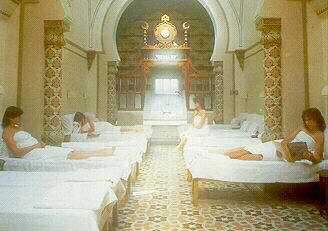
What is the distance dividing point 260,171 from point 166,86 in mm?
12595

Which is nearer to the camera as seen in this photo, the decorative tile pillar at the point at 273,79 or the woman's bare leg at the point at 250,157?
the woman's bare leg at the point at 250,157

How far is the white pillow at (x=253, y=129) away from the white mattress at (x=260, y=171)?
405 cm

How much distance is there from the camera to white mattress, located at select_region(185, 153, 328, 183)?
4.42 m

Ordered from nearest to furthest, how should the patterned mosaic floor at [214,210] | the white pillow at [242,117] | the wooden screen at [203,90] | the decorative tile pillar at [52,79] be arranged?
the patterned mosaic floor at [214,210] → the decorative tile pillar at [52,79] → the white pillow at [242,117] → the wooden screen at [203,90]

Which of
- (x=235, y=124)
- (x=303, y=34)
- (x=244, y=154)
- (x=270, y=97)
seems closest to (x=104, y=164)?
(x=244, y=154)

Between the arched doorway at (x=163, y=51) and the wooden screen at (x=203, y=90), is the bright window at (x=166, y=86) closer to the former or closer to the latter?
the arched doorway at (x=163, y=51)

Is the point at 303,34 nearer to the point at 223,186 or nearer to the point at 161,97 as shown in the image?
the point at 223,186

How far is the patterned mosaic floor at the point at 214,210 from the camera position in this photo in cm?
375

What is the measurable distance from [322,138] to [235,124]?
6021 mm

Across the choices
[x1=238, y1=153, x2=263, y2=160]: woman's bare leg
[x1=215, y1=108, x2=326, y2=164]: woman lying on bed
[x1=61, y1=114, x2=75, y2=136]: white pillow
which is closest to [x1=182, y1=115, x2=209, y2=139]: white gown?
[x1=61, y1=114, x2=75, y2=136]: white pillow

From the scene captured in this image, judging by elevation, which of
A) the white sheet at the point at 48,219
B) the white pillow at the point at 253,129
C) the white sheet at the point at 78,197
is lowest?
the white sheet at the point at 48,219

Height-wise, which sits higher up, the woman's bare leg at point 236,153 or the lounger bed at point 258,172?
the woman's bare leg at point 236,153

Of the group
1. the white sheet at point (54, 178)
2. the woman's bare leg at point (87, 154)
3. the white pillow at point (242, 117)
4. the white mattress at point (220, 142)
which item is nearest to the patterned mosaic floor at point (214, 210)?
the white sheet at point (54, 178)

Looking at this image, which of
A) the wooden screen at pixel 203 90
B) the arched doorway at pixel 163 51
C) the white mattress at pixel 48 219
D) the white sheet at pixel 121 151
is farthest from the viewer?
the arched doorway at pixel 163 51
